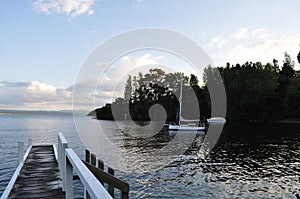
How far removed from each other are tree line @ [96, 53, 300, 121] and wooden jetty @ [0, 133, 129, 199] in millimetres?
63393

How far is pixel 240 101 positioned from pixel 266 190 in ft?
255

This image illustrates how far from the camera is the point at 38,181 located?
9141 millimetres

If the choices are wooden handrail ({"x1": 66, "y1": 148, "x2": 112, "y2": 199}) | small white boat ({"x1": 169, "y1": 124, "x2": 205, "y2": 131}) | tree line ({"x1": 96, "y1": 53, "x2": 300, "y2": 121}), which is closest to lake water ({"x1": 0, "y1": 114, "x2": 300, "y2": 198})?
wooden handrail ({"x1": 66, "y1": 148, "x2": 112, "y2": 199})

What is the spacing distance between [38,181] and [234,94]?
87.9 m

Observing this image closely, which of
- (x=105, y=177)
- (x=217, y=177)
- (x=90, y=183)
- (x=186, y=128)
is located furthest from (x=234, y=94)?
(x=90, y=183)

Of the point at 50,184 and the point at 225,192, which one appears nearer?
the point at 50,184

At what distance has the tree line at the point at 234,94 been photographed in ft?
260

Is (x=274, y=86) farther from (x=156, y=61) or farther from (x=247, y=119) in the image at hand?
(x=156, y=61)

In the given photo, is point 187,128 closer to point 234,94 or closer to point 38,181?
point 234,94

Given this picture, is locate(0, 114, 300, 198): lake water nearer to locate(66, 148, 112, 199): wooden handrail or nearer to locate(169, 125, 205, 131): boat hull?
locate(66, 148, 112, 199): wooden handrail

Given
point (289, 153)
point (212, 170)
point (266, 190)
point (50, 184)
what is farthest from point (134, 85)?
point (50, 184)

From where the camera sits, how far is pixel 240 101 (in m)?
89.4

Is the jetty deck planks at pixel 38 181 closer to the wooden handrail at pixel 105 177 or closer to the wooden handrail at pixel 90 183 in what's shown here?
the wooden handrail at pixel 105 177

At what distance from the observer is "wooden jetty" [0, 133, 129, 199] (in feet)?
10.9
